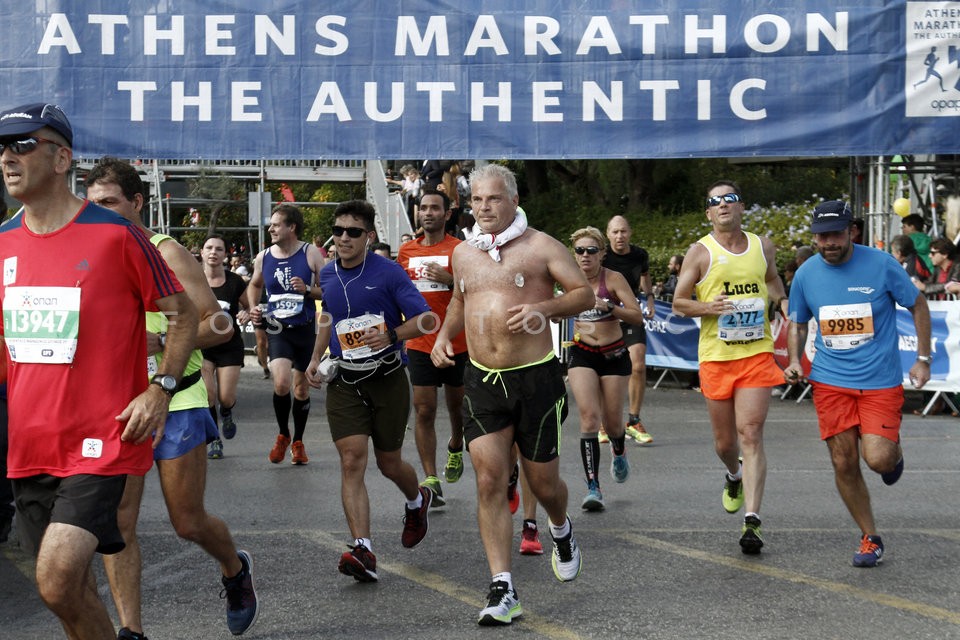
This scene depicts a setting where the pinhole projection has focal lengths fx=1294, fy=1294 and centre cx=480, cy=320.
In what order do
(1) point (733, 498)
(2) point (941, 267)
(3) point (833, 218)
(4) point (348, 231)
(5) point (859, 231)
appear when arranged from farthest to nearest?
1. (2) point (941, 267)
2. (5) point (859, 231)
3. (1) point (733, 498)
4. (4) point (348, 231)
5. (3) point (833, 218)

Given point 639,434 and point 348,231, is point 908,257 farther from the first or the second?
point 348,231

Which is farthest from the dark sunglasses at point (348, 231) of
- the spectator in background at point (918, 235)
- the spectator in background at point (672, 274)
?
the spectator in background at point (672, 274)

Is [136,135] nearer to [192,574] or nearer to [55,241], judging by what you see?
[192,574]

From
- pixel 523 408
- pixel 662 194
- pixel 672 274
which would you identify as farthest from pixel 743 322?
pixel 662 194

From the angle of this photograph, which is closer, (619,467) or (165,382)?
(165,382)

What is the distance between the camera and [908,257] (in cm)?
1494

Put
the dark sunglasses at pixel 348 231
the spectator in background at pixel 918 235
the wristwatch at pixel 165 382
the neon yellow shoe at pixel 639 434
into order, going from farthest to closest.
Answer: the spectator in background at pixel 918 235
the neon yellow shoe at pixel 639 434
the dark sunglasses at pixel 348 231
the wristwatch at pixel 165 382

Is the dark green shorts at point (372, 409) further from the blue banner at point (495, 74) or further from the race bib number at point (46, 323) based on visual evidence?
the blue banner at point (495, 74)

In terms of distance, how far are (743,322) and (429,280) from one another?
2.36m

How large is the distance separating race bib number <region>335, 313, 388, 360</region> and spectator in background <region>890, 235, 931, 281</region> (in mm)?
8857

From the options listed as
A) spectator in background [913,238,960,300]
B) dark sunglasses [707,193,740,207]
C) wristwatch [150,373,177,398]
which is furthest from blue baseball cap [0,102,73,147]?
spectator in background [913,238,960,300]

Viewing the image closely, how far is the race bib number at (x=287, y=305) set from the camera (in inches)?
442

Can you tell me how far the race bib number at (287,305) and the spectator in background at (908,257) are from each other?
6.94 meters

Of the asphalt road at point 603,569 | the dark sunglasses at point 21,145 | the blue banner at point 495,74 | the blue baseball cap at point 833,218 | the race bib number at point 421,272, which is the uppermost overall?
the blue banner at point 495,74
